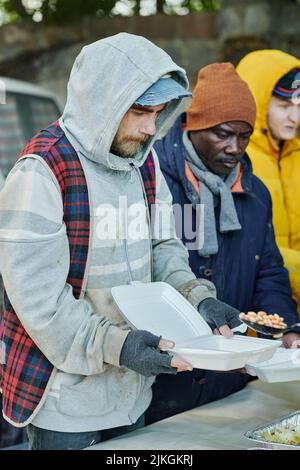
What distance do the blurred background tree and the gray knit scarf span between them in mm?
3466

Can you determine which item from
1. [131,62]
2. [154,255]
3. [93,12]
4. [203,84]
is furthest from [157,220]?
[93,12]

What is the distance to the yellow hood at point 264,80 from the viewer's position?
2504 mm

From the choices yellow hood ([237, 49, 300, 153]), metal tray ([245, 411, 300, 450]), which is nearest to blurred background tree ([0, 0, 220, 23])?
yellow hood ([237, 49, 300, 153])

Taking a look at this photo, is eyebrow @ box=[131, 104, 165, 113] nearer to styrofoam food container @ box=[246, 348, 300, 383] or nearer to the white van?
styrofoam food container @ box=[246, 348, 300, 383]

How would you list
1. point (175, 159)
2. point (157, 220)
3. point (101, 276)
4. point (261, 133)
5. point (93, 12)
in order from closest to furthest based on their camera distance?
point (101, 276) → point (157, 220) → point (175, 159) → point (261, 133) → point (93, 12)

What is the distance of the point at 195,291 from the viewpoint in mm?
1876

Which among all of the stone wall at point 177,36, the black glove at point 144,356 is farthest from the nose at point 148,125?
the stone wall at point 177,36

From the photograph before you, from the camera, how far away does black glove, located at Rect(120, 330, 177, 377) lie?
→ 152cm

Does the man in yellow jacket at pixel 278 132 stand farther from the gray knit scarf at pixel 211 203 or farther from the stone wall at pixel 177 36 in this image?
the stone wall at pixel 177 36

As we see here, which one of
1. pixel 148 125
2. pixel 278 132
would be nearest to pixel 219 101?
pixel 278 132

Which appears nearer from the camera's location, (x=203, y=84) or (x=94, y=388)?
(x=94, y=388)

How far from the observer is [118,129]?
1.69 meters

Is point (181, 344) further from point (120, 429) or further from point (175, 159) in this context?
point (175, 159)

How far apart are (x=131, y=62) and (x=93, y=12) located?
4187 mm
